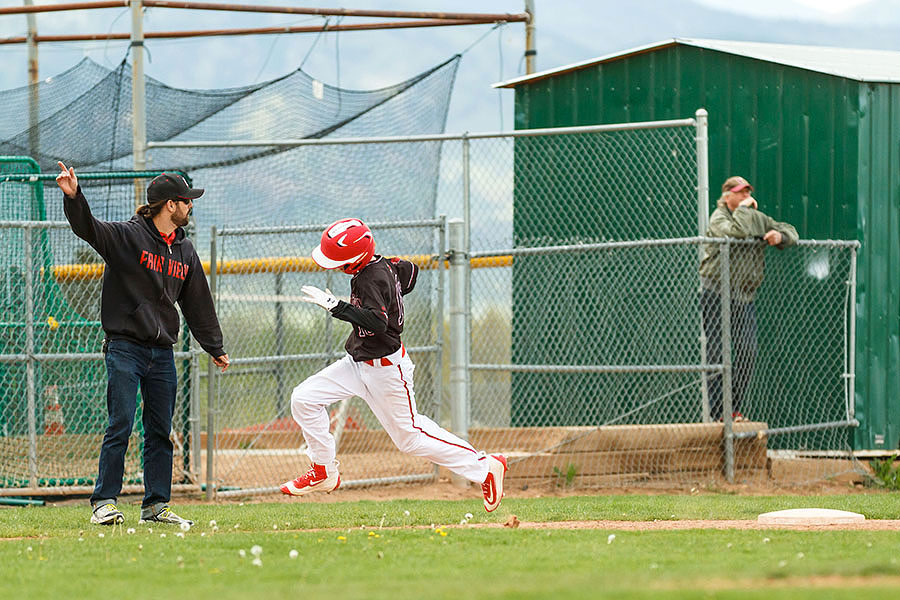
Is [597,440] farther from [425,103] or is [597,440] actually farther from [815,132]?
[425,103]

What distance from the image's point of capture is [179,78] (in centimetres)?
13112

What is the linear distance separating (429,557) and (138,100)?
6.86 metres

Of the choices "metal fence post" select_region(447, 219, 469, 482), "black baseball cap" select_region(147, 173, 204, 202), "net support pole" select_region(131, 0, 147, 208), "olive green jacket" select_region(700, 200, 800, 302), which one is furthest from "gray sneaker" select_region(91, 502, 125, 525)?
"olive green jacket" select_region(700, 200, 800, 302)

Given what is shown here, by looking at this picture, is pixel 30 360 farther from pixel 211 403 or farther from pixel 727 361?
pixel 727 361

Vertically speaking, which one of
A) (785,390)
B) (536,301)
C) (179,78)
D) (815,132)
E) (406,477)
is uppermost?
(179,78)

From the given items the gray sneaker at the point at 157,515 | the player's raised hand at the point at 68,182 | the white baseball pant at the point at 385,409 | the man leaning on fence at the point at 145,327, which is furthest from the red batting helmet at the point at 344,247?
the gray sneaker at the point at 157,515

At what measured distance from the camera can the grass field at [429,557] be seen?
4848 millimetres

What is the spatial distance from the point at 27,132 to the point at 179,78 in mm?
123063

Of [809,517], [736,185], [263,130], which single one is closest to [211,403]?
[809,517]

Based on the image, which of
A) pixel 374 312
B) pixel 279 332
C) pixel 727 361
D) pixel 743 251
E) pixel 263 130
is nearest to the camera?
pixel 374 312

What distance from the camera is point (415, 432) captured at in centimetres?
773

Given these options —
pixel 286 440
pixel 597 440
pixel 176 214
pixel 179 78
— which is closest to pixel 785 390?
pixel 597 440

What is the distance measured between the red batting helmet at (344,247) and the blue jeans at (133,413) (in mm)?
1113

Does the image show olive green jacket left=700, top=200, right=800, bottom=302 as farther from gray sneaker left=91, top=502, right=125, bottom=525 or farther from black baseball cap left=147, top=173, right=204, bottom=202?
gray sneaker left=91, top=502, right=125, bottom=525
